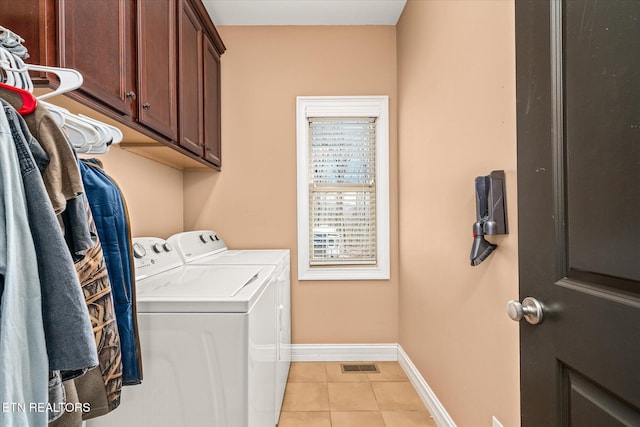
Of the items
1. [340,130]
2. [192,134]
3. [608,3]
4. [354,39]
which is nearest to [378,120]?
[340,130]

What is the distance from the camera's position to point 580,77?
680 millimetres

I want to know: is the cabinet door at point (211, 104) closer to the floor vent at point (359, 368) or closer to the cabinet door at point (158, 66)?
the cabinet door at point (158, 66)

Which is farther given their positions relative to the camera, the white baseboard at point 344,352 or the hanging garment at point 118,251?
the white baseboard at point 344,352

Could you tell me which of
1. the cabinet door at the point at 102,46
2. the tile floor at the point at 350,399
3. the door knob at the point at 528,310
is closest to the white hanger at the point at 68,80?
the cabinet door at the point at 102,46

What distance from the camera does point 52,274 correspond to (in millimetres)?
612

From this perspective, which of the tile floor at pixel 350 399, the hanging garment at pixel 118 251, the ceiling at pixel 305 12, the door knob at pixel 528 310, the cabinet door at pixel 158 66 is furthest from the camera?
the ceiling at pixel 305 12

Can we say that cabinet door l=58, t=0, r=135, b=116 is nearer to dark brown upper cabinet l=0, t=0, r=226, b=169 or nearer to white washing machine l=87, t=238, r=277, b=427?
dark brown upper cabinet l=0, t=0, r=226, b=169

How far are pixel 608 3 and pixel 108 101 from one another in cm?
140

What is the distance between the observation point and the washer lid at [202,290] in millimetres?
1086

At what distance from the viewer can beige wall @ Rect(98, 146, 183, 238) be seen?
1.84m

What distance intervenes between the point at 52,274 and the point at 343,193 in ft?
7.57

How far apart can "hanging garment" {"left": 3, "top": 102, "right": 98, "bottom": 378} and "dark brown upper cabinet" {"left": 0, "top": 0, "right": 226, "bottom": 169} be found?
455 mm

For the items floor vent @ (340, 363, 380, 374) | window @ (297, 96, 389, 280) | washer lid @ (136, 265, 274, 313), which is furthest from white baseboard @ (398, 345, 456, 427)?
washer lid @ (136, 265, 274, 313)

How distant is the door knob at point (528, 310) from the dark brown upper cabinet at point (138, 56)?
136 centimetres
